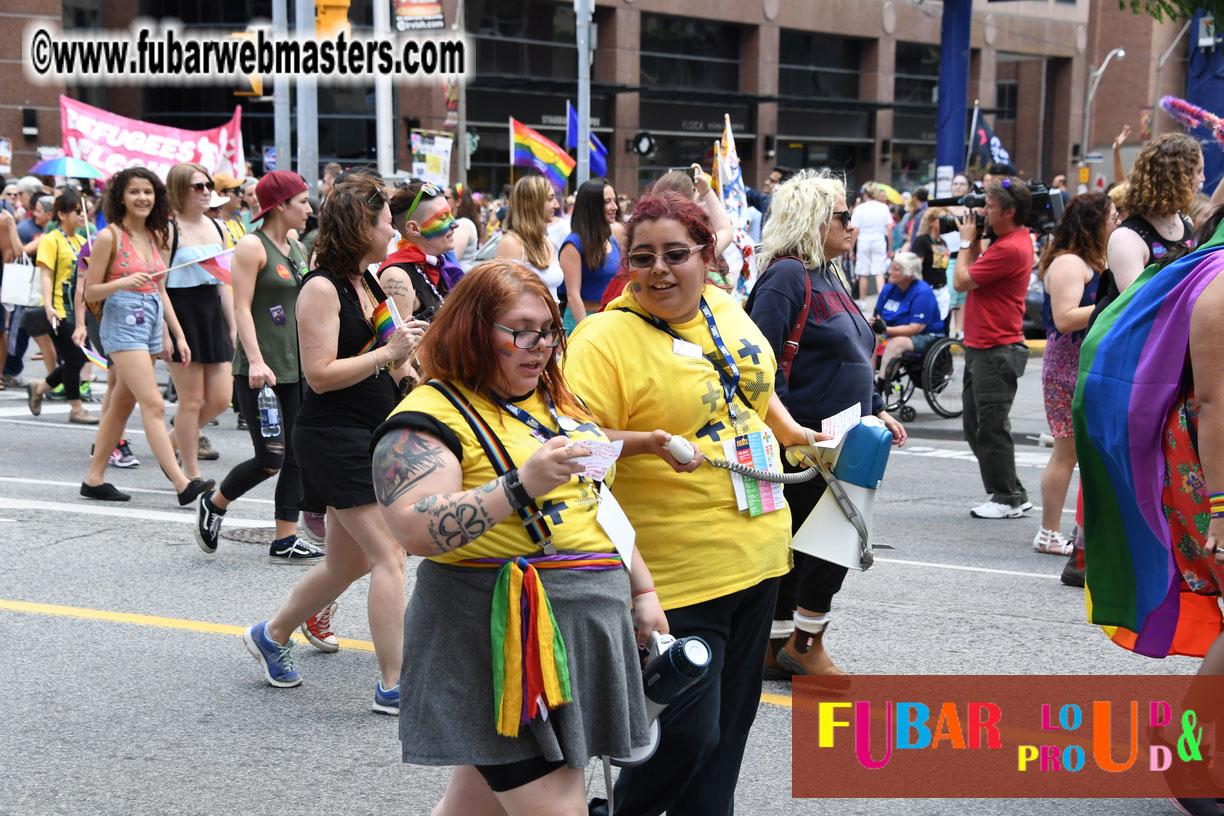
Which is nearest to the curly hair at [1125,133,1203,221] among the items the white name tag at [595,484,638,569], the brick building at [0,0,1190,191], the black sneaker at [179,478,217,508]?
the white name tag at [595,484,638,569]

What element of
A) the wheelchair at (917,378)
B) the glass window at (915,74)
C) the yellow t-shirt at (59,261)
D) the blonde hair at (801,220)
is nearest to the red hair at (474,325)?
the blonde hair at (801,220)

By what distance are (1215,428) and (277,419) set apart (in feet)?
15.1

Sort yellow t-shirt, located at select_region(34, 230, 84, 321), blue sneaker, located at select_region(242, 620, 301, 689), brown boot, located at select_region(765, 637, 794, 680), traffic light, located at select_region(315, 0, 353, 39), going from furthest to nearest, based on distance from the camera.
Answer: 1. traffic light, located at select_region(315, 0, 353, 39)
2. yellow t-shirt, located at select_region(34, 230, 84, 321)
3. brown boot, located at select_region(765, 637, 794, 680)
4. blue sneaker, located at select_region(242, 620, 301, 689)

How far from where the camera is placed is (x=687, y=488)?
10.8 feet

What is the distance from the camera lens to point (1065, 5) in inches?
2112

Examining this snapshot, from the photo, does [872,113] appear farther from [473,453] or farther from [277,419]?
[473,453]

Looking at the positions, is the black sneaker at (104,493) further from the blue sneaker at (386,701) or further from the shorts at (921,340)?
the shorts at (921,340)

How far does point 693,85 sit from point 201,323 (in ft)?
120

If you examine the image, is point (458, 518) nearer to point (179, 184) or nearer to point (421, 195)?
point (421, 195)

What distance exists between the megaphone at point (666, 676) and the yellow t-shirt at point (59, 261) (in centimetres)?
1023

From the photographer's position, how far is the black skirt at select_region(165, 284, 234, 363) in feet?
26.5

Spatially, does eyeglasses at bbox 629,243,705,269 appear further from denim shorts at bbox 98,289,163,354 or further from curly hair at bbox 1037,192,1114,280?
denim shorts at bbox 98,289,163,354

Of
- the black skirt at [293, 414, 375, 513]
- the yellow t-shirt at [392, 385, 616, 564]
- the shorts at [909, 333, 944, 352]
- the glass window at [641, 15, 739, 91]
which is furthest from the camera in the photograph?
the glass window at [641, 15, 739, 91]

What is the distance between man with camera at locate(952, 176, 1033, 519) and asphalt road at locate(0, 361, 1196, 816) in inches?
Result: 15.1
